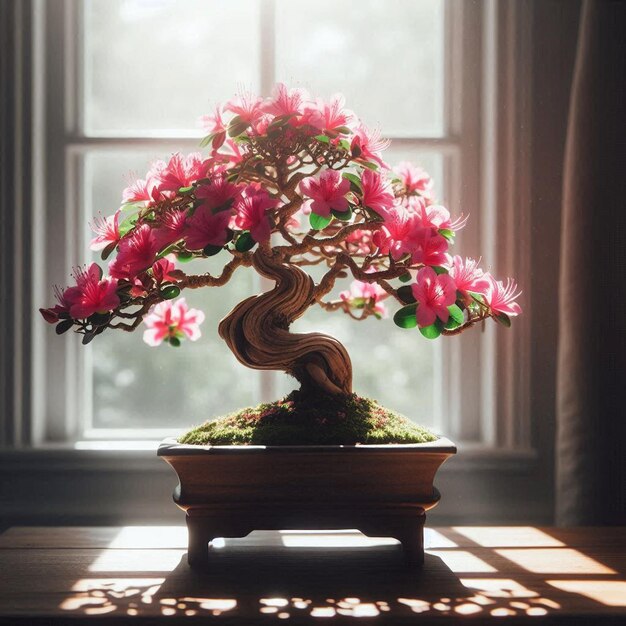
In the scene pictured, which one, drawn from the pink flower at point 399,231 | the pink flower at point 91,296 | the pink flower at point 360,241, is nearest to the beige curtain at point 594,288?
the pink flower at point 360,241

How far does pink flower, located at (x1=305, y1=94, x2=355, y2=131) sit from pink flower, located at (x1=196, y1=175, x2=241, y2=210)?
15cm

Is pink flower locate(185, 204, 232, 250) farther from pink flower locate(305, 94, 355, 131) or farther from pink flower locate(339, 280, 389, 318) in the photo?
pink flower locate(339, 280, 389, 318)

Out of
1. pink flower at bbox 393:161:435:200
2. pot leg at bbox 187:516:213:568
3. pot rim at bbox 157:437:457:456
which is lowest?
pot leg at bbox 187:516:213:568

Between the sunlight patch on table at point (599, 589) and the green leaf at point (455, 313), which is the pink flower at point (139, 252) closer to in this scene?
the green leaf at point (455, 313)

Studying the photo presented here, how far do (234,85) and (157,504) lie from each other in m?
1.01

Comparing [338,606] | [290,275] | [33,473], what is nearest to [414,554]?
[338,606]

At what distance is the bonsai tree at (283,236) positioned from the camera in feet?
3.15

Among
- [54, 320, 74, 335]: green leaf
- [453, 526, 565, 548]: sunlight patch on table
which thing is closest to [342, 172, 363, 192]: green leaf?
[54, 320, 74, 335]: green leaf

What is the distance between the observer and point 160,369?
168cm

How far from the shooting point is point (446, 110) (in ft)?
5.47

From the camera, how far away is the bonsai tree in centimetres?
96

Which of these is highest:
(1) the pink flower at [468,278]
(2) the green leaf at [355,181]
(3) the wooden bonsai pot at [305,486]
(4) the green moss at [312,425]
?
(2) the green leaf at [355,181]

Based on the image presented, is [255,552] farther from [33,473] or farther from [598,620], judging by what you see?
[33,473]

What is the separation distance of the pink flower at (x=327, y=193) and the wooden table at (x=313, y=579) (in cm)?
52
